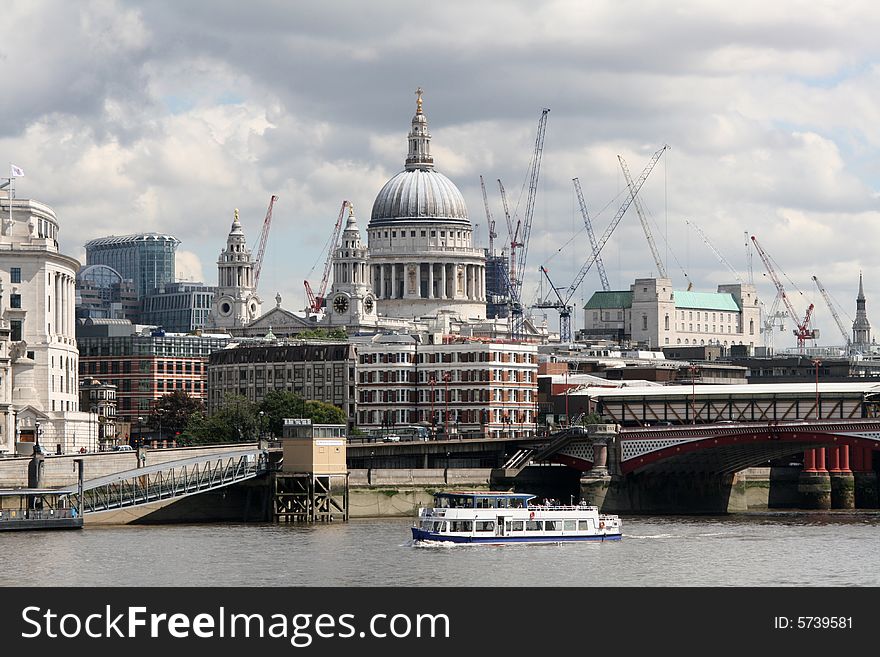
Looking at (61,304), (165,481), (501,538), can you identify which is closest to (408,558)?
(501,538)

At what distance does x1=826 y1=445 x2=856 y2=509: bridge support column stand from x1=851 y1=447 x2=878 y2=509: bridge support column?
100cm

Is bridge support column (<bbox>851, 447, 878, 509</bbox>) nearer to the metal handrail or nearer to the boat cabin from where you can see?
the boat cabin

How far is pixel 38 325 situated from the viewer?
173 metres

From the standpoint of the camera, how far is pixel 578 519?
12069cm

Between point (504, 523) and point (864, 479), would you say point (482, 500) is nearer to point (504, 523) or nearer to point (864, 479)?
point (504, 523)

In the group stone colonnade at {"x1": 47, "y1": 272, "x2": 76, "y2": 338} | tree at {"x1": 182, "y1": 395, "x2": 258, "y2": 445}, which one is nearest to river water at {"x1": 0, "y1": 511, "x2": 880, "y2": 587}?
tree at {"x1": 182, "y1": 395, "x2": 258, "y2": 445}

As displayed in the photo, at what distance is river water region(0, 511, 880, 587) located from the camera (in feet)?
314

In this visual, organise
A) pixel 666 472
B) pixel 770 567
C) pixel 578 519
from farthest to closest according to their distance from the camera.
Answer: pixel 666 472 < pixel 578 519 < pixel 770 567
